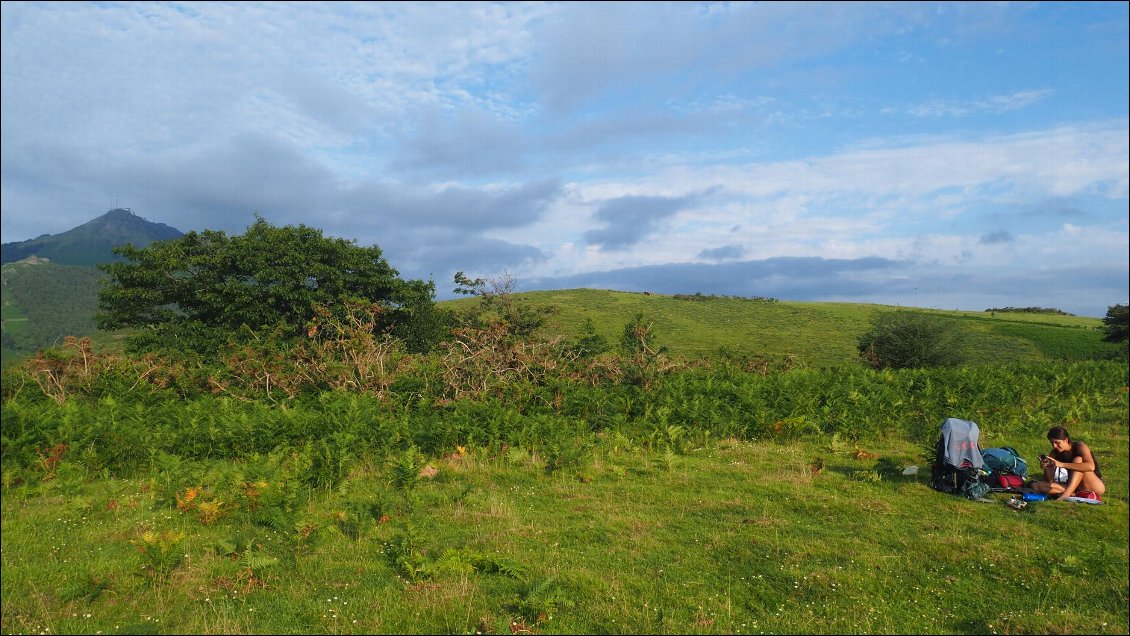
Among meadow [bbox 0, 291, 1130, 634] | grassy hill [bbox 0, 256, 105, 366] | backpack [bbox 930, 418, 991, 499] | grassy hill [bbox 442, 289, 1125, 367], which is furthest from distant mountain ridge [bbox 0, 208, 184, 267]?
grassy hill [bbox 442, 289, 1125, 367]

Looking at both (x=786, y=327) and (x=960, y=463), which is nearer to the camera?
(x=960, y=463)

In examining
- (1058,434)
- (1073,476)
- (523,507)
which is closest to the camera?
(523,507)

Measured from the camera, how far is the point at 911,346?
39094 millimetres

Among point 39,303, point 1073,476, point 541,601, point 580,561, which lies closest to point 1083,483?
point 1073,476

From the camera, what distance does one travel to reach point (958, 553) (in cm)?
697

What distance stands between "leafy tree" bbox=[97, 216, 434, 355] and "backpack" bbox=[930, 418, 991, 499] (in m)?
27.2

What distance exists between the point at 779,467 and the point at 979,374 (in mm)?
12342

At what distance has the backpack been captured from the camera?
9.66 metres

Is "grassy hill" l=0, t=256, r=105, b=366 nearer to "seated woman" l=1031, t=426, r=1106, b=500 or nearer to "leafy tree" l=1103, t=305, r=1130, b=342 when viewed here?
"seated woman" l=1031, t=426, r=1106, b=500

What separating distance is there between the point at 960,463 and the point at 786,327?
55.1 metres

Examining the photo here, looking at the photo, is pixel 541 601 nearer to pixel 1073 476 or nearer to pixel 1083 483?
pixel 1073 476

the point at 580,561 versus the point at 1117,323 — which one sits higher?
the point at 1117,323

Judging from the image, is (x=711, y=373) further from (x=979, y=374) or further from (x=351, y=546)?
(x=351, y=546)

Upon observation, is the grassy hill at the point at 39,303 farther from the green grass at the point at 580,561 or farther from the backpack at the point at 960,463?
the backpack at the point at 960,463
